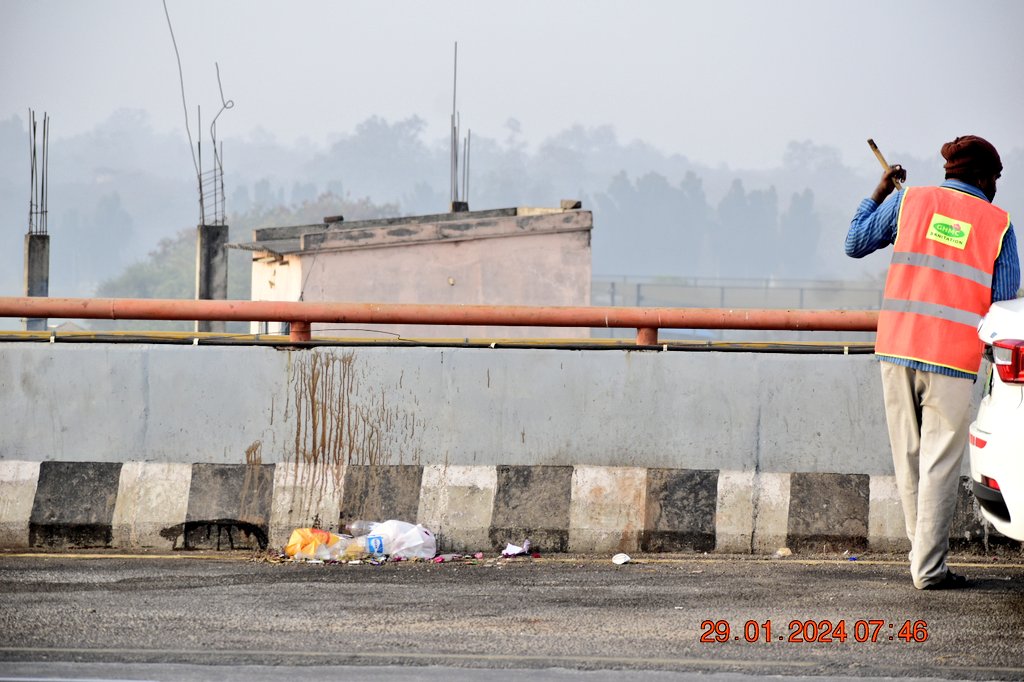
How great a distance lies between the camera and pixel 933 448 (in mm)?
6352

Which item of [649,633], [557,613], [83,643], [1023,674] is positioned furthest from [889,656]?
[83,643]

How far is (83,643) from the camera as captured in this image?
532 cm

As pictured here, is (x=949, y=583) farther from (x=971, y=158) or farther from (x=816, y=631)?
(x=971, y=158)

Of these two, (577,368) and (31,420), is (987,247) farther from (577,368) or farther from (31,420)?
(31,420)

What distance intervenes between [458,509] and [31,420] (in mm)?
2363

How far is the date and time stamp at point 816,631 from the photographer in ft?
17.7

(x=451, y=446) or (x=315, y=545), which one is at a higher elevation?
(x=451, y=446)

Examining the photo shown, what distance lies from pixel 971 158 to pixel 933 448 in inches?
53.9

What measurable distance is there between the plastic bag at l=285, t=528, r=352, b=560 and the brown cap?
3.55 m

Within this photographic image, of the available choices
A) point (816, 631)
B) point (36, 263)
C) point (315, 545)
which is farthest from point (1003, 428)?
point (36, 263)

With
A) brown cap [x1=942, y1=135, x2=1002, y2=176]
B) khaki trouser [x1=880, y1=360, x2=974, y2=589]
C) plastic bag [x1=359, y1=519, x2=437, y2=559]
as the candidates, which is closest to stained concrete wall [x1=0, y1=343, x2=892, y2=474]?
plastic bag [x1=359, y1=519, x2=437, y2=559]

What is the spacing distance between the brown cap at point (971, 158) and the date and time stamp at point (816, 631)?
2.15 meters

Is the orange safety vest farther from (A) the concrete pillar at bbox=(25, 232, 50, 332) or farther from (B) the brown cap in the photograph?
(A) the concrete pillar at bbox=(25, 232, 50, 332)

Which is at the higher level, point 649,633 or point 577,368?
Result: point 577,368
